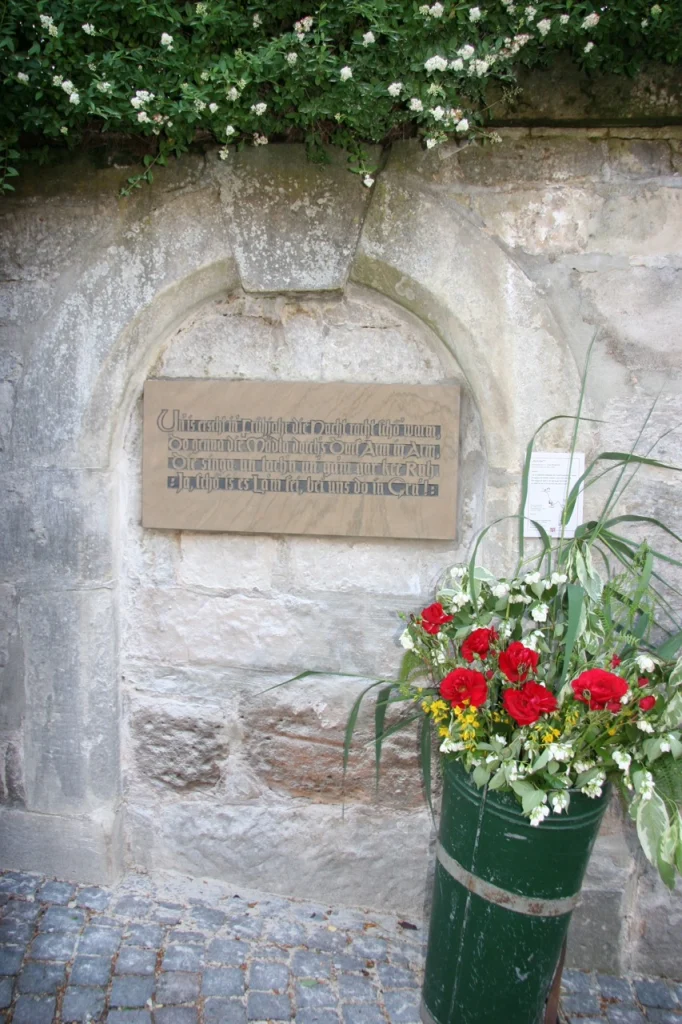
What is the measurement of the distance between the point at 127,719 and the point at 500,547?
4.48 feet

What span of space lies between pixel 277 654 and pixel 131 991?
995 millimetres

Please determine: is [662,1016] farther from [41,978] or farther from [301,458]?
[301,458]

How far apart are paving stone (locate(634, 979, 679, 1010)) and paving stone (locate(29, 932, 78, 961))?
163 cm

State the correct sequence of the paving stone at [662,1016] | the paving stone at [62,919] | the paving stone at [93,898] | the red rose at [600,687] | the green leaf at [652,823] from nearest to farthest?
the red rose at [600,687], the green leaf at [652,823], the paving stone at [662,1016], the paving stone at [62,919], the paving stone at [93,898]

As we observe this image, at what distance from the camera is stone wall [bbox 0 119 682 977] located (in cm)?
216

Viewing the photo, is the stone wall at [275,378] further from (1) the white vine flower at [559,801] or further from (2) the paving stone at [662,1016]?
(1) the white vine flower at [559,801]

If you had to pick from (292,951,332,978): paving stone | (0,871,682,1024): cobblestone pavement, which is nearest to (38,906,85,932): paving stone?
(0,871,682,1024): cobblestone pavement

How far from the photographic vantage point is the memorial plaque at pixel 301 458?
229cm

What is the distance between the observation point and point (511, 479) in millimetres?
2213

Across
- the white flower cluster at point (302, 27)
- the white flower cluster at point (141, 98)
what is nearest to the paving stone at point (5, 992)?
the white flower cluster at point (141, 98)

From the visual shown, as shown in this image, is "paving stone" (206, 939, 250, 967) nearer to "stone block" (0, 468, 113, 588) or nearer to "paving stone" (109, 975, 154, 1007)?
"paving stone" (109, 975, 154, 1007)

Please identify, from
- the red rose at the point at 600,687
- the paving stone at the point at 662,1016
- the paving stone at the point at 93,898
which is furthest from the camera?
the paving stone at the point at 93,898

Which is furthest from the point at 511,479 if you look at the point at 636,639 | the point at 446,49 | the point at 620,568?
the point at 446,49

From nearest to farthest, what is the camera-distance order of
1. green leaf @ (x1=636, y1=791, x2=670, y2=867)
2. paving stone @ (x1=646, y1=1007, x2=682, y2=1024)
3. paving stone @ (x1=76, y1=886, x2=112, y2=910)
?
green leaf @ (x1=636, y1=791, x2=670, y2=867), paving stone @ (x1=646, y1=1007, x2=682, y2=1024), paving stone @ (x1=76, y1=886, x2=112, y2=910)
